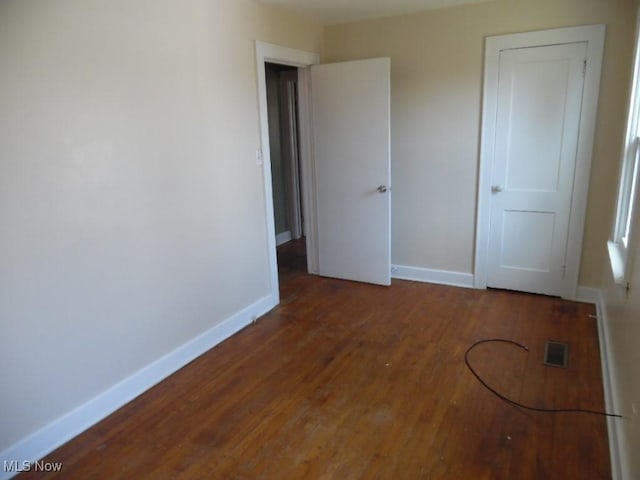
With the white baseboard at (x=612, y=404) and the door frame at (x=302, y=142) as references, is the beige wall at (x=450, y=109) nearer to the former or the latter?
the door frame at (x=302, y=142)

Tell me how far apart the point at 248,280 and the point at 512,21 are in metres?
2.81

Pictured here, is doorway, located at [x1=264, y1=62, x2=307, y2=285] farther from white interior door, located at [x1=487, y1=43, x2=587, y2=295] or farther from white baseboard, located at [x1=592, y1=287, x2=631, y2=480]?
white baseboard, located at [x1=592, y1=287, x2=631, y2=480]

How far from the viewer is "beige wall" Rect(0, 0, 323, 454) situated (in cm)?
189

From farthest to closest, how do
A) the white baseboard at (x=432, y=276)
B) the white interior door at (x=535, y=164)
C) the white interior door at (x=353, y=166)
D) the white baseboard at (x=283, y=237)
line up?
the white baseboard at (x=283, y=237) → the white baseboard at (x=432, y=276) → the white interior door at (x=353, y=166) → the white interior door at (x=535, y=164)

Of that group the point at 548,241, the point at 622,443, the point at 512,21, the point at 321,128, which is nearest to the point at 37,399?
the point at 622,443

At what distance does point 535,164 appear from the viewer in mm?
3451

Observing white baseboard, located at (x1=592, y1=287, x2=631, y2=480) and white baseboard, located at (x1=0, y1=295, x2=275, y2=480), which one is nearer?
white baseboard, located at (x1=592, y1=287, x2=631, y2=480)

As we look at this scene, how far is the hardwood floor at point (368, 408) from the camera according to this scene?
1.93 m

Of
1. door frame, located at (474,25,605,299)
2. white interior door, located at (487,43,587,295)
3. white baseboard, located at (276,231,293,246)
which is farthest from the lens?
white baseboard, located at (276,231,293,246)

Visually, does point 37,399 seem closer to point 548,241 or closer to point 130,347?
point 130,347

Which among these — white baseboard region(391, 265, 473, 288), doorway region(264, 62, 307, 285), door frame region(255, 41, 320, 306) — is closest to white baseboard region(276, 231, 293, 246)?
doorway region(264, 62, 307, 285)

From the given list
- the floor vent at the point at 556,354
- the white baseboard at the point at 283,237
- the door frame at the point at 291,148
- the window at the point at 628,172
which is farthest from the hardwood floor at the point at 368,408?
the door frame at the point at 291,148

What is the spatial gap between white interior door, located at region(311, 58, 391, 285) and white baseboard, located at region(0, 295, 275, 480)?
49.4 inches

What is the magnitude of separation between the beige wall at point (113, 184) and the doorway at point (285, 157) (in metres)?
2.20
